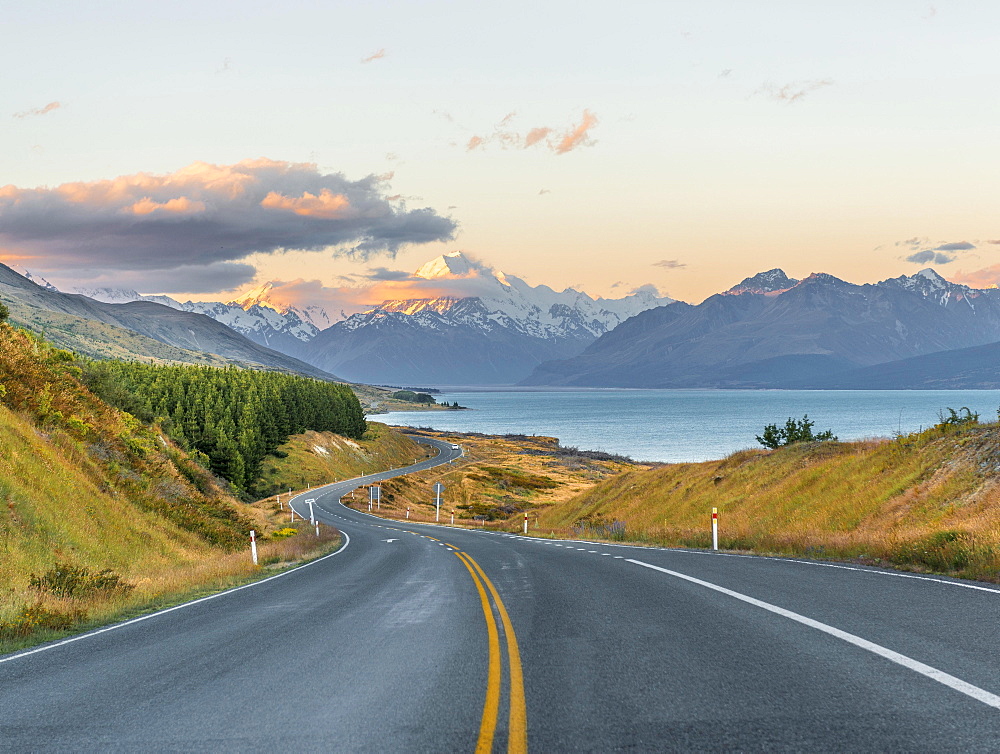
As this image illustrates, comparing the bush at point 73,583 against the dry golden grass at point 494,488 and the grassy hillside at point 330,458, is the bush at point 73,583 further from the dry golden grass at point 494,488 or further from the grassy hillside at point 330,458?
the grassy hillside at point 330,458

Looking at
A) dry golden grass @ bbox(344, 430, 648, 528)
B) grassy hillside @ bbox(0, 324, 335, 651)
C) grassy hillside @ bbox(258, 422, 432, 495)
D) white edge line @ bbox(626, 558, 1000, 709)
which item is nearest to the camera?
white edge line @ bbox(626, 558, 1000, 709)

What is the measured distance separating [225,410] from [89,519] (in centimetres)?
6687

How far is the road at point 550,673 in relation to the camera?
5.59 m

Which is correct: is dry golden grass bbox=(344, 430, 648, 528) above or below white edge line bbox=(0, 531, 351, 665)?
below

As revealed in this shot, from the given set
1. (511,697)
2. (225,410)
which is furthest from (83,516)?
(225,410)

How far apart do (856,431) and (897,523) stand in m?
154

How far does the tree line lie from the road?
1501 inches

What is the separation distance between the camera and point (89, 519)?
20125mm

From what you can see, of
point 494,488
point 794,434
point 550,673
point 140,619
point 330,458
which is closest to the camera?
point 550,673

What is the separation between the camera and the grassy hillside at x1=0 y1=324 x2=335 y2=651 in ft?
45.3

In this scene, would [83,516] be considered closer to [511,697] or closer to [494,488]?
[511,697]

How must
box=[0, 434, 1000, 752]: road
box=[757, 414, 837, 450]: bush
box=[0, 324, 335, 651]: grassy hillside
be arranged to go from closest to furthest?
box=[0, 434, 1000, 752]: road, box=[0, 324, 335, 651]: grassy hillside, box=[757, 414, 837, 450]: bush

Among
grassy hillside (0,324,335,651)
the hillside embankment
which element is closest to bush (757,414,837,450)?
the hillside embankment

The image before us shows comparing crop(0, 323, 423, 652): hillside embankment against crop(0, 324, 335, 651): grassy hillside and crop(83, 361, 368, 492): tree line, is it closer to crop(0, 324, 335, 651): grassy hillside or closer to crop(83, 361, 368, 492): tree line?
crop(0, 324, 335, 651): grassy hillside
